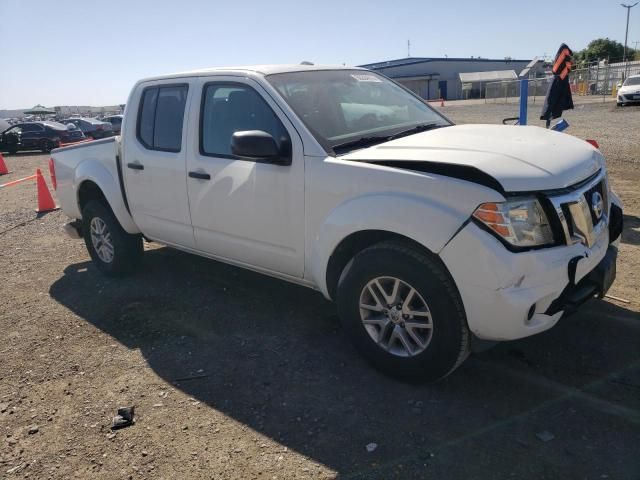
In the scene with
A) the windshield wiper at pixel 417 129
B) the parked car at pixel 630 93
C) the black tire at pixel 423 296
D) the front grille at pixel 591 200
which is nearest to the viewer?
the black tire at pixel 423 296

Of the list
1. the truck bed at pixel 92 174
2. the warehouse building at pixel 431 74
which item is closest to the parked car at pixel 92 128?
the truck bed at pixel 92 174

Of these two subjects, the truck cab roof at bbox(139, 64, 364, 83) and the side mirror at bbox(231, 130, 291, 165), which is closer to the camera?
the side mirror at bbox(231, 130, 291, 165)

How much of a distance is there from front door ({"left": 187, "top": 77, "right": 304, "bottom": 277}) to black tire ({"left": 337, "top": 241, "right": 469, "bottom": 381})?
0.56 m

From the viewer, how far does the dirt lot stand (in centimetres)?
Result: 260

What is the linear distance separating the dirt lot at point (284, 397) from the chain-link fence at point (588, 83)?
34799mm

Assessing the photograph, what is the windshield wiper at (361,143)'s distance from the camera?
11.3 feet

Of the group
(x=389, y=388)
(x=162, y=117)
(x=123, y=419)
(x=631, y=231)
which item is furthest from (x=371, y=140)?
(x=631, y=231)

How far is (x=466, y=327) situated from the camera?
2.83 meters

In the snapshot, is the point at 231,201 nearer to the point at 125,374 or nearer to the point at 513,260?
the point at 125,374

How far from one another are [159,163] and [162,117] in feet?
1.44

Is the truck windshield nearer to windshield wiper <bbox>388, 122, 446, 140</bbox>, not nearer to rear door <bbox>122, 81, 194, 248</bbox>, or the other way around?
windshield wiper <bbox>388, 122, 446, 140</bbox>

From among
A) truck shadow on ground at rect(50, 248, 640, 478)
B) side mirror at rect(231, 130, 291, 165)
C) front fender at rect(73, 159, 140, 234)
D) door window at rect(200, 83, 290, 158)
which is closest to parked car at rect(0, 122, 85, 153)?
front fender at rect(73, 159, 140, 234)

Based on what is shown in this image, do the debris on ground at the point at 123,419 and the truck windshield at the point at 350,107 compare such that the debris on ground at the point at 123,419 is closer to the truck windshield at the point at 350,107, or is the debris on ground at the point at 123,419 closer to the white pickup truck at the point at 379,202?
the white pickup truck at the point at 379,202

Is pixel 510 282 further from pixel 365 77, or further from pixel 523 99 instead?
pixel 523 99
